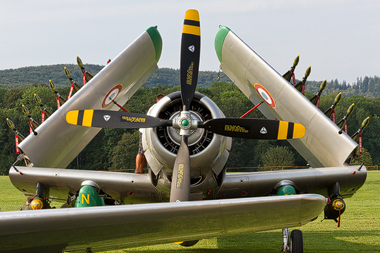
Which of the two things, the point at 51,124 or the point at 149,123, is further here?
the point at 51,124

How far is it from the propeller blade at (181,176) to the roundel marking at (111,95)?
6.87ft

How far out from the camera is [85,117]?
6.27m

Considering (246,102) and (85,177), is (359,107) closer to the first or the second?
(246,102)

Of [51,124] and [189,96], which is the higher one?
[189,96]

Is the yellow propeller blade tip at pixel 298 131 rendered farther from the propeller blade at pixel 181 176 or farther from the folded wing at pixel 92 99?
the folded wing at pixel 92 99

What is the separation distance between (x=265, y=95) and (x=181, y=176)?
261cm

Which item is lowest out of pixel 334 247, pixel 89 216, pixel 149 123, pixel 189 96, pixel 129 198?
pixel 334 247

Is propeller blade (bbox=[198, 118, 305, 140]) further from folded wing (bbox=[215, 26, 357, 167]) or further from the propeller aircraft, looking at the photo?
folded wing (bbox=[215, 26, 357, 167])

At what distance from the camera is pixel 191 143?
6586 millimetres

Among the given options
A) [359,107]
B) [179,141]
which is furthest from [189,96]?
[359,107]

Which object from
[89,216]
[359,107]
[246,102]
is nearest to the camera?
[89,216]

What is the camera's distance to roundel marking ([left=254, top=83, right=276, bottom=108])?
7.57 meters

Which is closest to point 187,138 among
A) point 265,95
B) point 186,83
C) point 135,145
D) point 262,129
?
point 186,83

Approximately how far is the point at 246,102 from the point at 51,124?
62.6 metres
